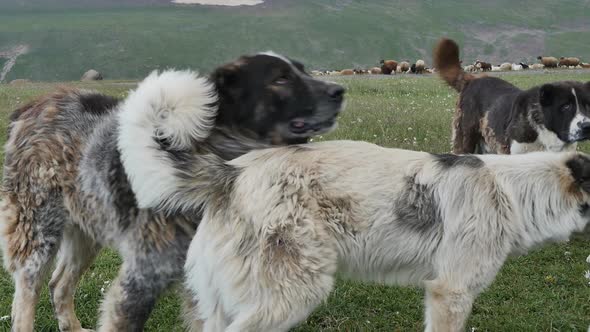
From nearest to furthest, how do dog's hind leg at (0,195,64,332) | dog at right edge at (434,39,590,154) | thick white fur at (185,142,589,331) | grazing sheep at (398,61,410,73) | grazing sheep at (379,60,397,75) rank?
thick white fur at (185,142,589,331) < dog's hind leg at (0,195,64,332) < dog at right edge at (434,39,590,154) < grazing sheep at (379,60,397,75) < grazing sheep at (398,61,410,73)

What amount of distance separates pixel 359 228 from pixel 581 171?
1.36 meters

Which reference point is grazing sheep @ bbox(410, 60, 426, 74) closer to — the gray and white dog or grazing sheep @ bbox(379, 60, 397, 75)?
grazing sheep @ bbox(379, 60, 397, 75)

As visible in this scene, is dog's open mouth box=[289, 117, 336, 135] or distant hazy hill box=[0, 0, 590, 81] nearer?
dog's open mouth box=[289, 117, 336, 135]

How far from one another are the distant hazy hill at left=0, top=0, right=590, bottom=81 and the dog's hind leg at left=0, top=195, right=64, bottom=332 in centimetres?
5910

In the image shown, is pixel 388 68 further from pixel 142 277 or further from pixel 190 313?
pixel 142 277

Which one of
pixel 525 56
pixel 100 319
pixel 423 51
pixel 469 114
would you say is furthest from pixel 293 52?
pixel 100 319

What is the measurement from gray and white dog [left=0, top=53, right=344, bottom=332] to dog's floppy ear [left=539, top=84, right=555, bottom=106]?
3810 mm

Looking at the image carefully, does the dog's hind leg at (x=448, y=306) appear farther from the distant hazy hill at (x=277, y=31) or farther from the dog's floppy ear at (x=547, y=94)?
the distant hazy hill at (x=277, y=31)

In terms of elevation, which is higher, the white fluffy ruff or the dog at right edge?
the white fluffy ruff

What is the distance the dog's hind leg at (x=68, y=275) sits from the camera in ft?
14.9

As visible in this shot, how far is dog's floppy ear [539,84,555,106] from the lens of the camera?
6.92m

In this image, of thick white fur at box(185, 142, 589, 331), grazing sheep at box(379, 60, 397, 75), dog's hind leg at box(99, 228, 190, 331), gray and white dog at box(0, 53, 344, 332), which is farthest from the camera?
grazing sheep at box(379, 60, 397, 75)

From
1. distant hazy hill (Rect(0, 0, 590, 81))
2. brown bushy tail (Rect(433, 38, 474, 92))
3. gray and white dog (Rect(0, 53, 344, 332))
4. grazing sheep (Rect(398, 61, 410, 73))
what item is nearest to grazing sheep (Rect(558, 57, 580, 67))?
grazing sheep (Rect(398, 61, 410, 73))

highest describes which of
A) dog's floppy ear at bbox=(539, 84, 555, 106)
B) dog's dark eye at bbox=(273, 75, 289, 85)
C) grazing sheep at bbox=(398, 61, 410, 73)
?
dog's dark eye at bbox=(273, 75, 289, 85)
